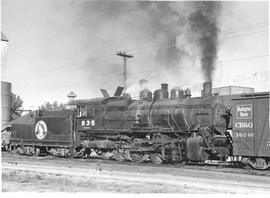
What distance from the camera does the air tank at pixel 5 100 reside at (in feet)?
86.2

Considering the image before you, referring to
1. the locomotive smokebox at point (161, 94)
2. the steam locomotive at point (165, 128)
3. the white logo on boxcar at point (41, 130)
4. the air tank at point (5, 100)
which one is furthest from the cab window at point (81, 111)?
the air tank at point (5, 100)

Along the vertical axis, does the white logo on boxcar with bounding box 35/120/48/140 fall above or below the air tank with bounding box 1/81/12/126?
below

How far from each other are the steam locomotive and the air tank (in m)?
3.92

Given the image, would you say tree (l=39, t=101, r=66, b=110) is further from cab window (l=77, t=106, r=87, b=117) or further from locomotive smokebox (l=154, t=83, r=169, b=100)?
locomotive smokebox (l=154, t=83, r=169, b=100)

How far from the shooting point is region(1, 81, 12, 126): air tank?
26.3m

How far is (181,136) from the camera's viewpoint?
1841 cm

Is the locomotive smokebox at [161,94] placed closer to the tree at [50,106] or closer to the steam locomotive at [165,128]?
the steam locomotive at [165,128]

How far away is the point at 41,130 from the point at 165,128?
Answer: 367 inches

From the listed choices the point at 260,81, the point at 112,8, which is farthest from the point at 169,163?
the point at 260,81

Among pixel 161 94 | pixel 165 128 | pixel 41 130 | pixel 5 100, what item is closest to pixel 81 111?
pixel 41 130

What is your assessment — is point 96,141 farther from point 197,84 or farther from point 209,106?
point 197,84

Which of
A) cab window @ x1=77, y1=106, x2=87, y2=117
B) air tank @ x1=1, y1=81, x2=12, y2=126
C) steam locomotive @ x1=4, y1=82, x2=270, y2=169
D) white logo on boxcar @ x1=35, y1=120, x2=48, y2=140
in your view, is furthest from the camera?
air tank @ x1=1, y1=81, x2=12, y2=126

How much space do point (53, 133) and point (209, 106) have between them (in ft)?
34.5

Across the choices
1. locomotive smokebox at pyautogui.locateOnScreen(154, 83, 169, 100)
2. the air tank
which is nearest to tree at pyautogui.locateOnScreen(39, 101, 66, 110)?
the air tank
